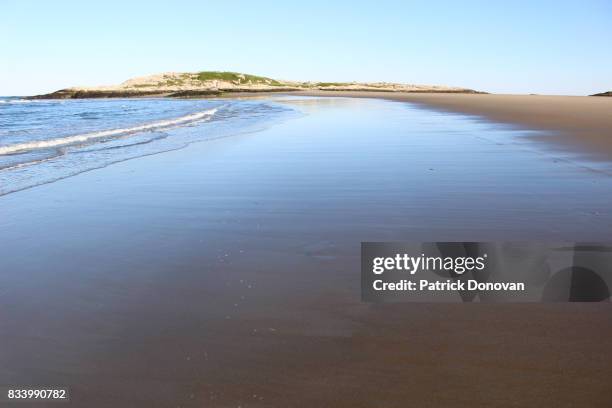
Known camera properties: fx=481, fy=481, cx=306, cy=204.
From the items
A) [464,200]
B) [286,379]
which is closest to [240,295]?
[286,379]

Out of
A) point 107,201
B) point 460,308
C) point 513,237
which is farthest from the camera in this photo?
point 107,201

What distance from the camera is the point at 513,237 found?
385cm

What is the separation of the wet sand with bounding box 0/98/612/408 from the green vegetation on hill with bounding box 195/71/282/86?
12784cm

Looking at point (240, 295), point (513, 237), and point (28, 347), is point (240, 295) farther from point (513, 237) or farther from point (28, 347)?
point (513, 237)

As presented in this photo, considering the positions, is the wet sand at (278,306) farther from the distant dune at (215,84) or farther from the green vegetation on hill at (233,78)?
the green vegetation on hill at (233,78)

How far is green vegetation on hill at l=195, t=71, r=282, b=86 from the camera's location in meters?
130

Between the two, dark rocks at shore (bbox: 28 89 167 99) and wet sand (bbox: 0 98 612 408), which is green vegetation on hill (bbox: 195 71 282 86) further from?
wet sand (bbox: 0 98 612 408)

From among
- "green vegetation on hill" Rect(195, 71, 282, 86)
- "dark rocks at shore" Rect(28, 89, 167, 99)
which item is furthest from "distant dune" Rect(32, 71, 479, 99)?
"dark rocks at shore" Rect(28, 89, 167, 99)

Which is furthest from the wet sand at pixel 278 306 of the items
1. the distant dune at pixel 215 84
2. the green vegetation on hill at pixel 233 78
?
the green vegetation on hill at pixel 233 78

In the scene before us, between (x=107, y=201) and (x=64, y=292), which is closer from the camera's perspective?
(x=64, y=292)

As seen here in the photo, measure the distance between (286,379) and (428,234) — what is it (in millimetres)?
2251

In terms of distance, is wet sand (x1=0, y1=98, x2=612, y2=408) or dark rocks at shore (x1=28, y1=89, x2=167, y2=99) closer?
wet sand (x1=0, y1=98, x2=612, y2=408)

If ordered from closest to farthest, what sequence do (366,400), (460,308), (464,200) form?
Answer: 1. (366,400)
2. (460,308)
3. (464,200)

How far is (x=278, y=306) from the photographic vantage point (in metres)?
2.78
